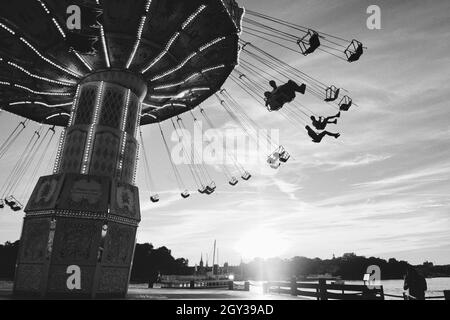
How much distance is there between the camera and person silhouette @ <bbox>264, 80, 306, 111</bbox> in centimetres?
1516

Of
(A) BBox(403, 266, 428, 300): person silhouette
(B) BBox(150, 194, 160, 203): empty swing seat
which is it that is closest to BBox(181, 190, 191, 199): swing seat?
(B) BBox(150, 194, 160, 203): empty swing seat

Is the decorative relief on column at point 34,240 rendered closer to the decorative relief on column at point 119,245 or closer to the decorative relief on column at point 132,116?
the decorative relief on column at point 119,245

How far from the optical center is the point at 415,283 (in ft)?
39.7

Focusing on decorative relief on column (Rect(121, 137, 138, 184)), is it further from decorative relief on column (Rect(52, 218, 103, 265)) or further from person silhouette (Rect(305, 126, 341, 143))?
person silhouette (Rect(305, 126, 341, 143))

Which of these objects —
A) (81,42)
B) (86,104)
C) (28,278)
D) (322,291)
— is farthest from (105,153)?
(322,291)

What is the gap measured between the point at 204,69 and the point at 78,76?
7.10m

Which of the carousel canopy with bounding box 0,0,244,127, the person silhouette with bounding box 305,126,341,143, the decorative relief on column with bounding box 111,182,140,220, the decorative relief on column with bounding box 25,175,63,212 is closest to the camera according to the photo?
the decorative relief on column with bounding box 25,175,63,212

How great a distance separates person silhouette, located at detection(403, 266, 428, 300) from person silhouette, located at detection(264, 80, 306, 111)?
8.55 metres

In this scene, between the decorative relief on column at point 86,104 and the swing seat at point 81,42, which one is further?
the decorative relief on column at point 86,104

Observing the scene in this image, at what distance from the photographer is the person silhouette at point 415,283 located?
1209 centimetres

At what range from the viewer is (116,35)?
53.5 feet

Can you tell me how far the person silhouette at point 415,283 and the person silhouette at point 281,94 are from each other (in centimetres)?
855

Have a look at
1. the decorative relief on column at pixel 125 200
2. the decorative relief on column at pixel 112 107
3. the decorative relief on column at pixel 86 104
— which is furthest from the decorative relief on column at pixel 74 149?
the decorative relief on column at pixel 125 200
